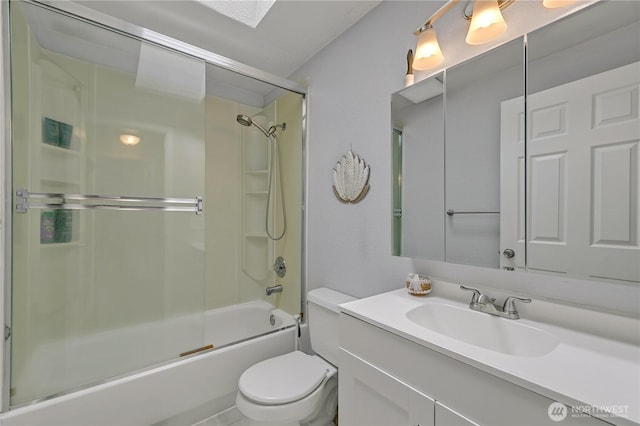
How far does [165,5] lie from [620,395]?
7.50ft

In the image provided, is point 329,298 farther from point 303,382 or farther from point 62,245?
point 62,245

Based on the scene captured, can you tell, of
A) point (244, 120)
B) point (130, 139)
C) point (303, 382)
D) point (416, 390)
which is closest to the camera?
point (416, 390)

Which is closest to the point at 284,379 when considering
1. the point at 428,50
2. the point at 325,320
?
the point at 325,320

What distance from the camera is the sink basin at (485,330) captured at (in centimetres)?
82

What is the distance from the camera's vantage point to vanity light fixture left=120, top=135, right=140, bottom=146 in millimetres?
1450

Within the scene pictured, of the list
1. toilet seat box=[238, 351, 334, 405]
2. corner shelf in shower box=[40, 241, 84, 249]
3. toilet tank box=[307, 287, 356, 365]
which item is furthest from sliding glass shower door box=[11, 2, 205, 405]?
toilet tank box=[307, 287, 356, 365]

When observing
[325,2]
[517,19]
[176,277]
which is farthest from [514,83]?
[176,277]

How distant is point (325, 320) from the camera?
154 centimetres

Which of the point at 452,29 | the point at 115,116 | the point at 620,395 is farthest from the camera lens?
the point at 115,116

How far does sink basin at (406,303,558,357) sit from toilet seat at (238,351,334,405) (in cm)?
67

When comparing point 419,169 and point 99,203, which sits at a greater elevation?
point 419,169

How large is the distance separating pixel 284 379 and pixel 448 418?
0.86 m

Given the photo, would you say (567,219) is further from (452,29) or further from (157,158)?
(157,158)

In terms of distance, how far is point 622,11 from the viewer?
74 cm
